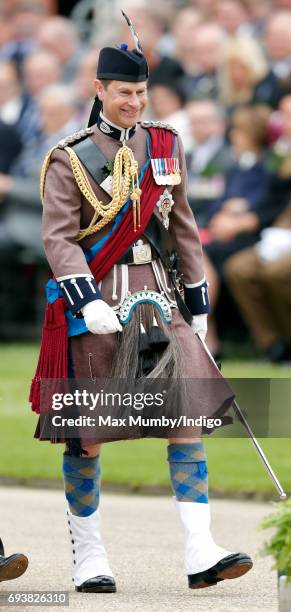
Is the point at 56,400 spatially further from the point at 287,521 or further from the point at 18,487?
the point at 18,487

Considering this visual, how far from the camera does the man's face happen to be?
5.82m

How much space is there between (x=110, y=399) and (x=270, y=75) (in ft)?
26.6

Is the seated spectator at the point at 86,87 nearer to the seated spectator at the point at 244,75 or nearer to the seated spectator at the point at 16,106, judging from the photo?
the seated spectator at the point at 16,106

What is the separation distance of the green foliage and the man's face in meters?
1.71

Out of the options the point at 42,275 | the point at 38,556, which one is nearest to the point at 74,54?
the point at 42,275

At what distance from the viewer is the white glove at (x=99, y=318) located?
18.4 feet

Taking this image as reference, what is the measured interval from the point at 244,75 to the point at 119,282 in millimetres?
8167

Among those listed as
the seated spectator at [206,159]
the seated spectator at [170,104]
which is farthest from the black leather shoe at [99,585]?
the seated spectator at [170,104]

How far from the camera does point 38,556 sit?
6.63 m

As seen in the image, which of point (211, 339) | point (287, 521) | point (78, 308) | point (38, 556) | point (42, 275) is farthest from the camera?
point (42, 275)

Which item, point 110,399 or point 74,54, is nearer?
point 110,399

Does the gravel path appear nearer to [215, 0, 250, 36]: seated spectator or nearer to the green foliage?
the green foliage

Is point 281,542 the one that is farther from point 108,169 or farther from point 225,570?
point 108,169

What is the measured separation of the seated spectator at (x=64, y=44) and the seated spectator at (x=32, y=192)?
1.14m
